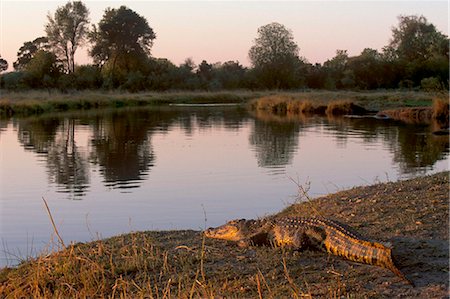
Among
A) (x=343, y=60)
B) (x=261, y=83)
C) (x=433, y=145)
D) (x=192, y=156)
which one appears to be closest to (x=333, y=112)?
(x=433, y=145)

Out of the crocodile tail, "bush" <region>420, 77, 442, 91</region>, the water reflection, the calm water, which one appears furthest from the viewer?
"bush" <region>420, 77, 442, 91</region>

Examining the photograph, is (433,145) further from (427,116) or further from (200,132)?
(427,116)

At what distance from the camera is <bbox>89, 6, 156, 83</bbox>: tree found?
62.8 meters

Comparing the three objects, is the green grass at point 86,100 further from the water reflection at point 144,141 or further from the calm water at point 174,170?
the calm water at point 174,170

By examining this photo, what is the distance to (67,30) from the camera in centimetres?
5688

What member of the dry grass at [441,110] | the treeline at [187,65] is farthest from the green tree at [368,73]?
the dry grass at [441,110]

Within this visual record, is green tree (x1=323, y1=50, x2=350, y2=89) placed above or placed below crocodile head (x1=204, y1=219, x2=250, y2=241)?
above

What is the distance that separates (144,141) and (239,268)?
15.4 m

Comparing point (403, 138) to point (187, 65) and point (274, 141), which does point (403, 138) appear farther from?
point (187, 65)

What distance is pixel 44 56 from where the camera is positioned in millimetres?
54688

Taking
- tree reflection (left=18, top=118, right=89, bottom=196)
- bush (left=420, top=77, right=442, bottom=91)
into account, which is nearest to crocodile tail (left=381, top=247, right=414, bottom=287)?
tree reflection (left=18, top=118, right=89, bottom=196)

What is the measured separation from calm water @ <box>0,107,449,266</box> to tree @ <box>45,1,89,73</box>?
32.8 meters

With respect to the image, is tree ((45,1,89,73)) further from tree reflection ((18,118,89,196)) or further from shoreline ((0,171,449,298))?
shoreline ((0,171,449,298))

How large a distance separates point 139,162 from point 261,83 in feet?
162
